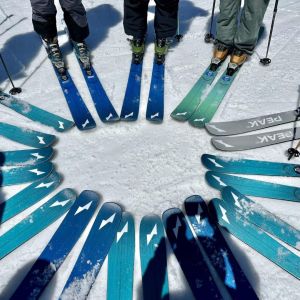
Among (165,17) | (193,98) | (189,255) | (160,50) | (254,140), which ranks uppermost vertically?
(165,17)

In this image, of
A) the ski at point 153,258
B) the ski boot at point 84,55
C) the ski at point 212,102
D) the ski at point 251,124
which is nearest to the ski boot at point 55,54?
the ski boot at point 84,55

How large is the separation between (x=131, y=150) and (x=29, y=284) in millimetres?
1488

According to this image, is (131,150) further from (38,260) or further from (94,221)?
(38,260)

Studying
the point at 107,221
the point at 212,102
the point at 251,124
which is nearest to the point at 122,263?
the point at 107,221

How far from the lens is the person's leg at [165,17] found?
3574 mm

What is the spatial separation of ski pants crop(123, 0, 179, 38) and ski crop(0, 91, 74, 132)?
149cm

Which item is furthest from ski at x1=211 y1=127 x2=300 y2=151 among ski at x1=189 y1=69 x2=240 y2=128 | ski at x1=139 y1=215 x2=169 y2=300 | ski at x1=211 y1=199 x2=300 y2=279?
ski at x1=139 y1=215 x2=169 y2=300

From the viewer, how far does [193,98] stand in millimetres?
3650

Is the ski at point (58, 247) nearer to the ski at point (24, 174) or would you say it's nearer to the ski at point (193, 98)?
the ski at point (24, 174)

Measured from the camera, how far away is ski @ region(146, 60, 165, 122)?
11.2ft

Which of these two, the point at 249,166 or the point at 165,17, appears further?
the point at 165,17

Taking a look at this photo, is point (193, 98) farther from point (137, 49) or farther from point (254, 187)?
point (254, 187)

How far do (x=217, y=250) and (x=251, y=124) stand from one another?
4.95ft

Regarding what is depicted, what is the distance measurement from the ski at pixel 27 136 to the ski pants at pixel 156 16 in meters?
1.75
